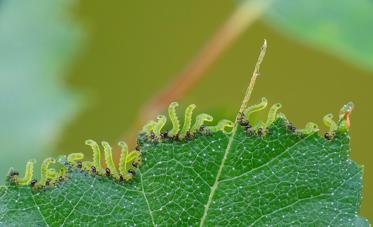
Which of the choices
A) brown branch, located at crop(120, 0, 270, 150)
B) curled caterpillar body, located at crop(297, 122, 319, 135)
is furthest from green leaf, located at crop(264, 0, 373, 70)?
curled caterpillar body, located at crop(297, 122, 319, 135)

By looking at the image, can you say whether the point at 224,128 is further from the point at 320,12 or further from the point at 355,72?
the point at 355,72

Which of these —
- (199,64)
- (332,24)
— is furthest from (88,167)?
(332,24)

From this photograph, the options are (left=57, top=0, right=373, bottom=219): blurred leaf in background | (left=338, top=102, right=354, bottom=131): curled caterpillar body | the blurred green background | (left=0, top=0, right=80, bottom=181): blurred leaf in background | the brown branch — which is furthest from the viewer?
(left=57, top=0, right=373, bottom=219): blurred leaf in background

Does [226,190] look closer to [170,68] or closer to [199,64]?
[199,64]

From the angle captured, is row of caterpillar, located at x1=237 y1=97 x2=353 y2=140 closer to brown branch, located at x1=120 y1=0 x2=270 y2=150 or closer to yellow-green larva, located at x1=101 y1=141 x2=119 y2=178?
yellow-green larva, located at x1=101 y1=141 x2=119 y2=178

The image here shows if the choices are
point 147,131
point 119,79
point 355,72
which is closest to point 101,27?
point 119,79

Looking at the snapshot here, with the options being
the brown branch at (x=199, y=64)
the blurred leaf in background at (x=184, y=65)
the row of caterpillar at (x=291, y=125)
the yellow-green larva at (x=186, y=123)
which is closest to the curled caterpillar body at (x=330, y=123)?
the row of caterpillar at (x=291, y=125)

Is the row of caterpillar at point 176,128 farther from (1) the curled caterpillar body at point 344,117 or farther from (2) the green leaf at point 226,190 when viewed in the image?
(1) the curled caterpillar body at point 344,117
